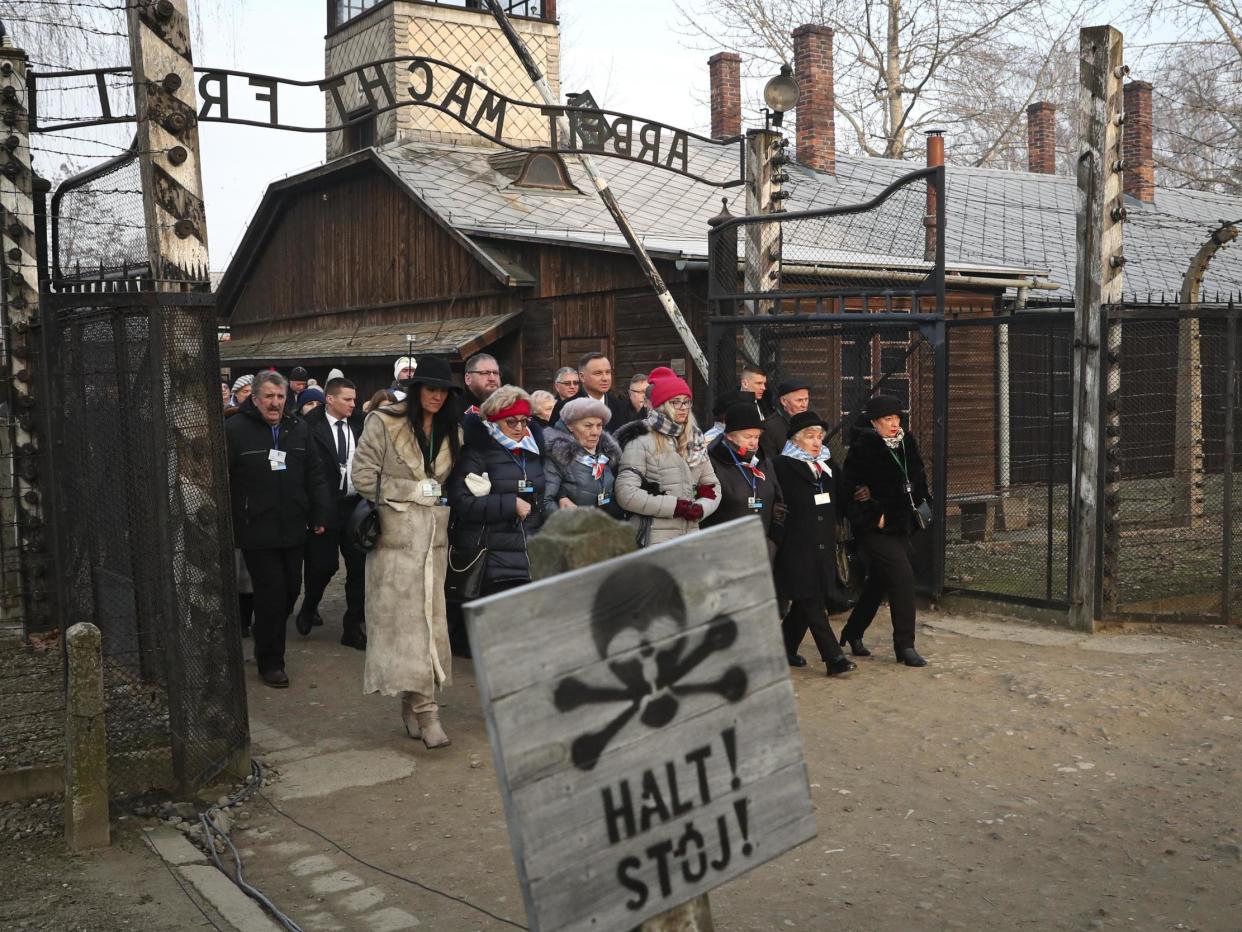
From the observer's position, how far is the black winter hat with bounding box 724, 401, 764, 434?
7984mm

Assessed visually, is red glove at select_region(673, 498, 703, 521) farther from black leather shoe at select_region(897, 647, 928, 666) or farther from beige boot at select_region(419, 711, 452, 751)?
black leather shoe at select_region(897, 647, 928, 666)

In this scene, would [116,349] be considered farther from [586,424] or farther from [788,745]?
[788,745]

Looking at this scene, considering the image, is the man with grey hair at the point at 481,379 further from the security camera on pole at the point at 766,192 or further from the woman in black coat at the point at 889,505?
the security camera on pole at the point at 766,192

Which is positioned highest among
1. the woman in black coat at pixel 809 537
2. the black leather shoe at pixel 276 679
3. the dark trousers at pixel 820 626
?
the woman in black coat at pixel 809 537

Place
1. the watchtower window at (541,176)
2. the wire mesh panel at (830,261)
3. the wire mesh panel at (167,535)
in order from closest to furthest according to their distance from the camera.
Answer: the wire mesh panel at (167,535) → the wire mesh panel at (830,261) → the watchtower window at (541,176)

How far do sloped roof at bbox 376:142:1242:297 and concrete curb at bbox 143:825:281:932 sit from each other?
36.2 feet

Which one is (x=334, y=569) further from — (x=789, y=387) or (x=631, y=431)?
(x=789, y=387)

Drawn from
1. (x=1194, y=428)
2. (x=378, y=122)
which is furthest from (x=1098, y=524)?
(x=378, y=122)

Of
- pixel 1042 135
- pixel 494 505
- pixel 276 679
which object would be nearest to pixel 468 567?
pixel 494 505

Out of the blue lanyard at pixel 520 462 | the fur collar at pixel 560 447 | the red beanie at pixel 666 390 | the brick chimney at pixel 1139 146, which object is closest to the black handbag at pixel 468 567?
the blue lanyard at pixel 520 462

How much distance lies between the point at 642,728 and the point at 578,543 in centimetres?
42

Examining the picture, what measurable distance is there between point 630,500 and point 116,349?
2.87 meters

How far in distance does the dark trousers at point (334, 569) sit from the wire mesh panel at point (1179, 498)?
5.49 m

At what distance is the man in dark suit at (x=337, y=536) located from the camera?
365 inches
